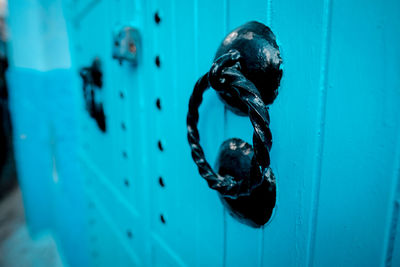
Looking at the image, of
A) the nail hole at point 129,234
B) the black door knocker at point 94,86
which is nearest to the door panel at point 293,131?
the nail hole at point 129,234

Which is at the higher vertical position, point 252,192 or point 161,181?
point 252,192

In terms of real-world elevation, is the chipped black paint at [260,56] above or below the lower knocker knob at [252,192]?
above

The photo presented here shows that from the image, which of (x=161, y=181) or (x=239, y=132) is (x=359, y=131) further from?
(x=161, y=181)

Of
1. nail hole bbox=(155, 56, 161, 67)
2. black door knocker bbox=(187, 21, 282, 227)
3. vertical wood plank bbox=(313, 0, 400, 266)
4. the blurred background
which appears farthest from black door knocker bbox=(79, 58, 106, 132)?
vertical wood plank bbox=(313, 0, 400, 266)

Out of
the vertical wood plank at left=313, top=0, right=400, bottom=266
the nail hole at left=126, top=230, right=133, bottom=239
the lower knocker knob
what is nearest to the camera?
the vertical wood plank at left=313, top=0, right=400, bottom=266

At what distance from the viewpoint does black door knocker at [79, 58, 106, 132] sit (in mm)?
858

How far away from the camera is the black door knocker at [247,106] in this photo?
23 centimetres

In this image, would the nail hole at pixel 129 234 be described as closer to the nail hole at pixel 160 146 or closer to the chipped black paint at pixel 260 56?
the nail hole at pixel 160 146

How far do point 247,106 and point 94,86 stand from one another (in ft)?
2.62

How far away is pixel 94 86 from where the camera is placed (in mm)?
912

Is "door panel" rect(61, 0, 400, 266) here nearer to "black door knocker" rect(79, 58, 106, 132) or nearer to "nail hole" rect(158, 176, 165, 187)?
"nail hole" rect(158, 176, 165, 187)

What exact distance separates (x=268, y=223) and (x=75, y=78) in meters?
1.29

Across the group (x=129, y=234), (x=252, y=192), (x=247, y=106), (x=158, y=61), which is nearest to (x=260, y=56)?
(x=247, y=106)

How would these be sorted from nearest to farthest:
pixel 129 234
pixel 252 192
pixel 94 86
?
1. pixel 252 192
2. pixel 129 234
3. pixel 94 86
